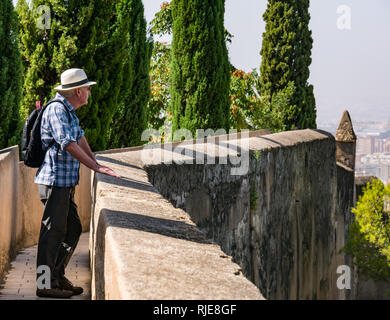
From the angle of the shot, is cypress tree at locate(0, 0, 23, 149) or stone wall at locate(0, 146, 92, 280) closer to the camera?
stone wall at locate(0, 146, 92, 280)

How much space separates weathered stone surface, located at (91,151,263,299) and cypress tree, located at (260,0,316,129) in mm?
16861

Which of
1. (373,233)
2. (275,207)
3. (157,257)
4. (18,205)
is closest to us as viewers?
(157,257)

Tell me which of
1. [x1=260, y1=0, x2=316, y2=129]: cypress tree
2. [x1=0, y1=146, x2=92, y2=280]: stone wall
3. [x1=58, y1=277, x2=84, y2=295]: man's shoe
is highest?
[x1=260, y1=0, x2=316, y2=129]: cypress tree

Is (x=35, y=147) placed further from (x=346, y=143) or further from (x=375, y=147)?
(x=375, y=147)

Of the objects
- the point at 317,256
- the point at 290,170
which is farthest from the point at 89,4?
the point at 317,256

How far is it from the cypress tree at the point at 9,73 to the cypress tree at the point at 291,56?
12709 millimetres

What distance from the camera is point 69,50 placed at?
327 inches

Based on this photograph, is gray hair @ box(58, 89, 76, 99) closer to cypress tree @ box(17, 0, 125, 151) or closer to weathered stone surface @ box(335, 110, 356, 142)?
cypress tree @ box(17, 0, 125, 151)

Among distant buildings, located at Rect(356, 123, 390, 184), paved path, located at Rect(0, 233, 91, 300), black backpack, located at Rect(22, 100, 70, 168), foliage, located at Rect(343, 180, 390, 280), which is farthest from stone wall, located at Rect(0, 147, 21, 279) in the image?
distant buildings, located at Rect(356, 123, 390, 184)

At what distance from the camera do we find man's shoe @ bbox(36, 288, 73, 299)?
405cm

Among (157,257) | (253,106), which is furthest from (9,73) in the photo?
(253,106)

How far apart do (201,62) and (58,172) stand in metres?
9.96

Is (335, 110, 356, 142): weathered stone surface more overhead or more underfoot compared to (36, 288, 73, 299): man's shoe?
more overhead

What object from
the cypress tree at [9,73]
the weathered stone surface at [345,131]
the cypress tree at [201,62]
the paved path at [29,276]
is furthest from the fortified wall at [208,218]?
the weathered stone surface at [345,131]
